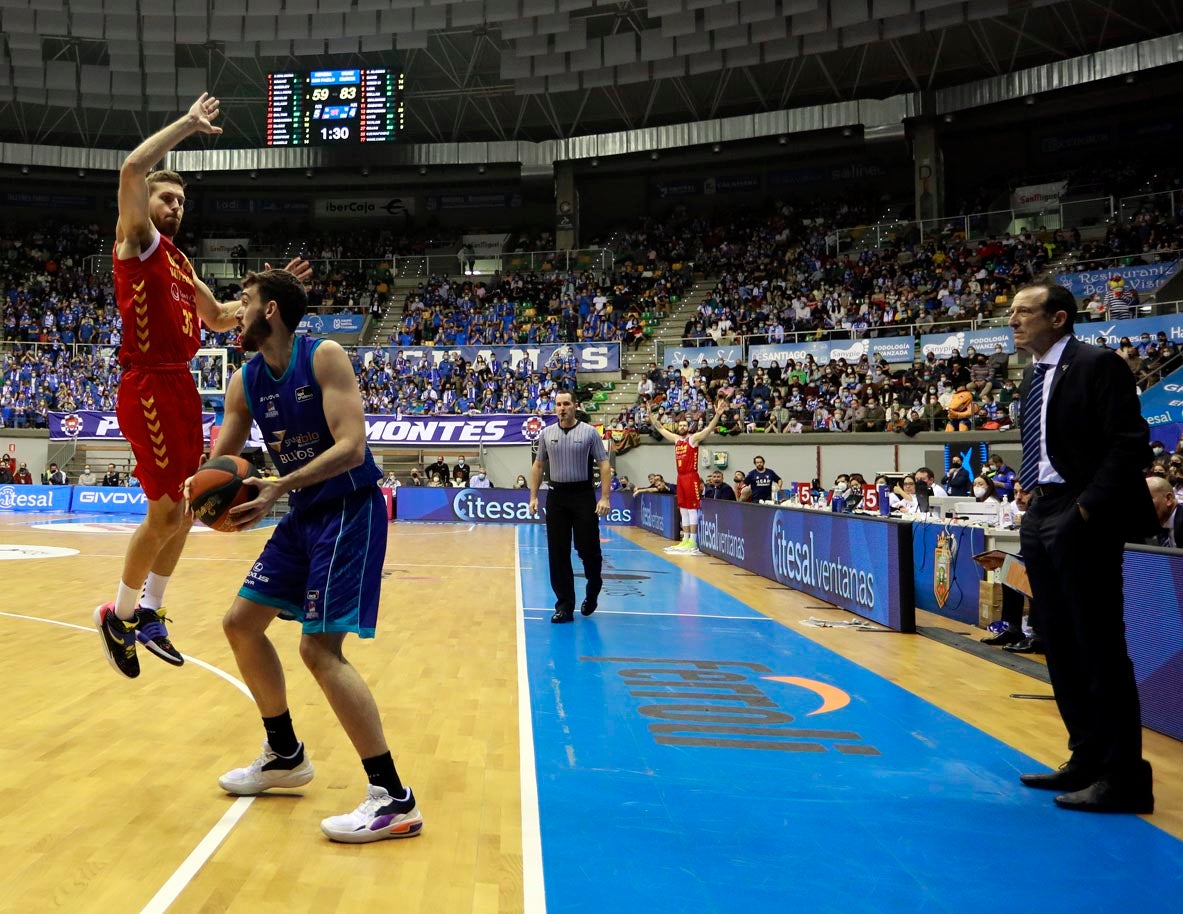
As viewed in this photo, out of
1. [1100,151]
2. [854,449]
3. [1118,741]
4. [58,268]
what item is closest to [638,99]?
[1100,151]

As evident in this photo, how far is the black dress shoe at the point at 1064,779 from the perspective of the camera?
3910 millimetres

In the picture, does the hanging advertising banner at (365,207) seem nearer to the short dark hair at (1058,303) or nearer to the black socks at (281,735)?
the short dark hair at (1058,303)

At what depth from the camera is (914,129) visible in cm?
3162

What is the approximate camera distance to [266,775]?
3688 millimetres

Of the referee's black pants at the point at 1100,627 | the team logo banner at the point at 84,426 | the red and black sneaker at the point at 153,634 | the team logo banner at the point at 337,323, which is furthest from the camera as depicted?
the team logo banner at the point at 337,323

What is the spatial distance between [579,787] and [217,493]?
1.84 metres

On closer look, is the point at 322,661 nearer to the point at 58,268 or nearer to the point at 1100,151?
the point at 1100,151

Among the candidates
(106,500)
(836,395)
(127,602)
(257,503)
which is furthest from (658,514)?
(257,503)

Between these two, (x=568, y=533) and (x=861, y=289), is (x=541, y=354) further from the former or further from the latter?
(x=568, y=533)

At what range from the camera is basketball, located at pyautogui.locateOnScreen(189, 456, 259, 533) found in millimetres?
3182

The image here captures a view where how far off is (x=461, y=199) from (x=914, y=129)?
61.4ft

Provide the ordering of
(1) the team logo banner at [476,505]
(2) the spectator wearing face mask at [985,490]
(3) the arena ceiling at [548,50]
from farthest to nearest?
(3) the arena ceiling at [548,50]
(1) the team logo banner at [476,505]
(2) the spectator wearing face mask at [985,490]

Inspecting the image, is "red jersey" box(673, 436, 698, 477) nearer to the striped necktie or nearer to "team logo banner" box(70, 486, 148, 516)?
the striped necktie

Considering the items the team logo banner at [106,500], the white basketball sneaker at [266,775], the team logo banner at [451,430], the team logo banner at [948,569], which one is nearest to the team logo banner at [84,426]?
the team logo banner at [106,500]
